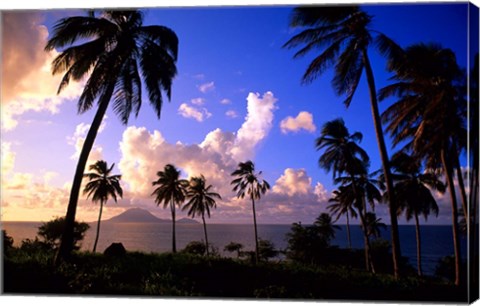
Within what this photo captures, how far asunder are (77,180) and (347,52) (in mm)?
7092

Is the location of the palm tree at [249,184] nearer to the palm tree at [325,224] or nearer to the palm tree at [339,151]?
the palm tree at [339,151]

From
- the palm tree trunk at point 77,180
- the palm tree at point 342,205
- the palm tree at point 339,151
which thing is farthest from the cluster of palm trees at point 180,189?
the palm tree trunk at point 77,180

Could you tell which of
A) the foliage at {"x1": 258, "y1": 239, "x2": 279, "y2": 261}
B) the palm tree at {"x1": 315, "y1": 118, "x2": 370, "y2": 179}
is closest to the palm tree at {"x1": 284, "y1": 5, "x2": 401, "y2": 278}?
the palm tree at {"x1": 315, "y1": 118, "x2": 370, "y2": 179}

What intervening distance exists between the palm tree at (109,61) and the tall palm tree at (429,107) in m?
5.57

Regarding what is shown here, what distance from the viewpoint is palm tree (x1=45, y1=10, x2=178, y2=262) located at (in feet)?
31.9

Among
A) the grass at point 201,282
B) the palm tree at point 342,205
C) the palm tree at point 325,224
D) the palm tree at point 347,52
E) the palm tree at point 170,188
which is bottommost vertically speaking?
the palm tree at point 325,224

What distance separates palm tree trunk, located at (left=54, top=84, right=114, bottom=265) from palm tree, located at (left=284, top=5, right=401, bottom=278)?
469 centimetres

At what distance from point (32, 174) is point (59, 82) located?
8.32 feet

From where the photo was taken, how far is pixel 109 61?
9930 mm

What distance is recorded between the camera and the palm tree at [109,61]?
9727 mm

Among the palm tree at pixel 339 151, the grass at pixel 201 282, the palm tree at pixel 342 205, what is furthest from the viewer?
the palm tree at pixel 342 205

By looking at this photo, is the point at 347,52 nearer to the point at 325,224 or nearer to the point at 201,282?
the point at 201,282

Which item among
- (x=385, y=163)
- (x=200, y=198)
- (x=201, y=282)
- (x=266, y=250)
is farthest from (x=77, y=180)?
(x=266, y=250)

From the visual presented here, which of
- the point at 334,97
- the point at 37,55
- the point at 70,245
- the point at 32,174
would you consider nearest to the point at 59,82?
the point at 37,55
